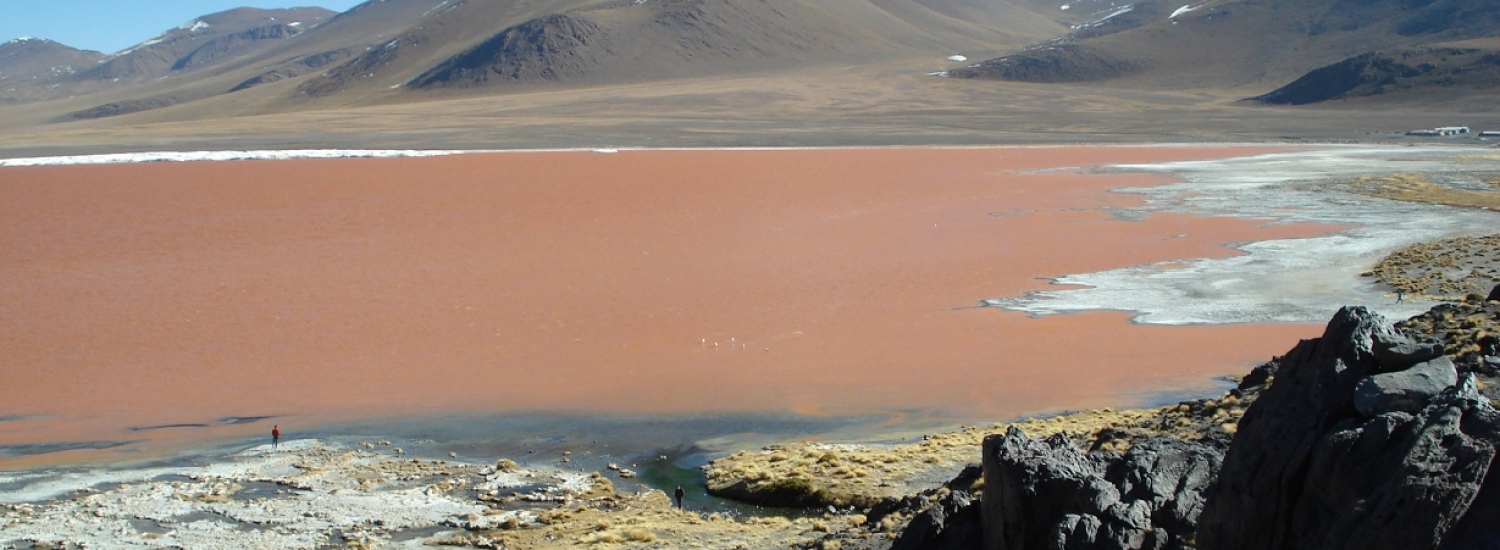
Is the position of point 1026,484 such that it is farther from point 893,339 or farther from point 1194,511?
point 893,339

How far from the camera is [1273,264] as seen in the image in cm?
2211

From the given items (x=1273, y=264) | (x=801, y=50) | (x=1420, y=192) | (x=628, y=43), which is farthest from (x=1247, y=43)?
(x=1273, y=264)

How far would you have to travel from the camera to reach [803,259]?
24.8 meters

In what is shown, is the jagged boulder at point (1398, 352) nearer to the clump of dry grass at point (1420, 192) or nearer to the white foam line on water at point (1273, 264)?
the white foam line on water at point (1273, 264)

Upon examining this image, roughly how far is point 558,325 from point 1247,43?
9836cm

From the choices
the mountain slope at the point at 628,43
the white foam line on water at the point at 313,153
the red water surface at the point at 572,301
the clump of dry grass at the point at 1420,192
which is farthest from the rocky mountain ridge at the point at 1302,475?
the mountain slope at the point at 628,43

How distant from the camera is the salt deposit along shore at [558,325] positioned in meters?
10.6

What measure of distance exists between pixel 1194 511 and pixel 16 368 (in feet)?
49.1

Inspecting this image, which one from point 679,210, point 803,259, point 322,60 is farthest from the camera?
point 322,60

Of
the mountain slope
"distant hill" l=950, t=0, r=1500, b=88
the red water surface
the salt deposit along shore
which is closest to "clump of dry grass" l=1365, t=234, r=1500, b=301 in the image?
the salt deposit along shore

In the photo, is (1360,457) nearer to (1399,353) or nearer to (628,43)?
(1399,353)

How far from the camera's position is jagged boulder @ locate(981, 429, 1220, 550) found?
6.23 m

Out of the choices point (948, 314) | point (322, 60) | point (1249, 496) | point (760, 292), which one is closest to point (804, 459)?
point (1249, 496)

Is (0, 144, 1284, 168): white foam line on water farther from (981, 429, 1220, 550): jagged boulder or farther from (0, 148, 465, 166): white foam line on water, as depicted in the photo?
(981, 429, 1220, 550): jagged boulder
